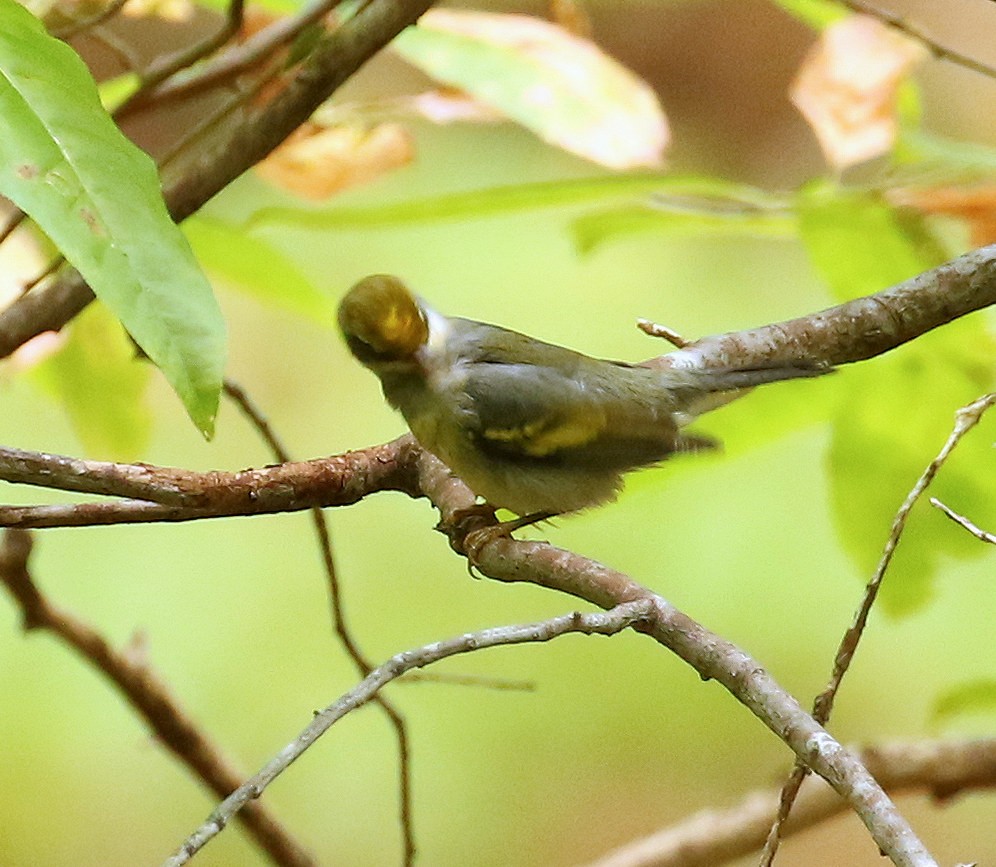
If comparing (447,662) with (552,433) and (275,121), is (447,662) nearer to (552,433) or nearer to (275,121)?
(552,433)

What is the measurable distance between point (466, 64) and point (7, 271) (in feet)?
2.04

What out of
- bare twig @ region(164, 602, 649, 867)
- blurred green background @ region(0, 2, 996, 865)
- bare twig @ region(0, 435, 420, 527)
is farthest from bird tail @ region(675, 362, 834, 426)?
blurred green background @ region(0, 2, 996, 865)

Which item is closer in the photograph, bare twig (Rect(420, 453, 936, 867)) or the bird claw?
bare twig (Rect(420, 453, 936, 867))

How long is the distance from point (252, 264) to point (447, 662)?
1.51m

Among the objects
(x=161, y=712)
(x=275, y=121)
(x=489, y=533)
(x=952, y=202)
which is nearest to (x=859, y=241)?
(x=952, y=202)

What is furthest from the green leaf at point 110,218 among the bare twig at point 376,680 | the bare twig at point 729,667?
the bare twig at point 729,667

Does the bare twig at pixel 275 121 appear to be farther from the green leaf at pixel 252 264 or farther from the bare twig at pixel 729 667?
the bare twig at pixel 729 667

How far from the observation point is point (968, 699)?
1559 millimetres

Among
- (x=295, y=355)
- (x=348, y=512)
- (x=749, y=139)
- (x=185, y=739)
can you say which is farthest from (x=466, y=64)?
(x=749, y=139)

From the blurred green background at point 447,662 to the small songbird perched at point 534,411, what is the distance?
3.83 ft

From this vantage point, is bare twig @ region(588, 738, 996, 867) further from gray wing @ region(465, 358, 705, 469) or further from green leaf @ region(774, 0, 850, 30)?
green leaf @ region(774, 0, 850, 30)

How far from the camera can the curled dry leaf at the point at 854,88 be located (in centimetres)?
158

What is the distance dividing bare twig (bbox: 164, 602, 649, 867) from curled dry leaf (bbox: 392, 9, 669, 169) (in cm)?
74

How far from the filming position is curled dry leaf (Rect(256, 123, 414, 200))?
1.69 metres
